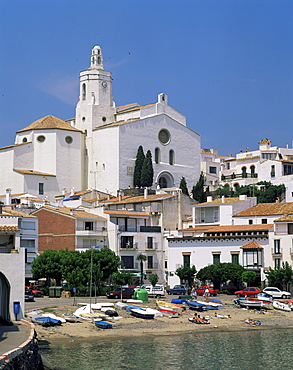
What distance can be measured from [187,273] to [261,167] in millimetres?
44133

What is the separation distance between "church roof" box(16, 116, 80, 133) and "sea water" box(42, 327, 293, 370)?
58.9 meters

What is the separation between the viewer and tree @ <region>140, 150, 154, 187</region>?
89625mm

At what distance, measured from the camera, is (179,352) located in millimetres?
32312

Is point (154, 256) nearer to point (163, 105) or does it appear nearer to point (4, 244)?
point (4, 244)

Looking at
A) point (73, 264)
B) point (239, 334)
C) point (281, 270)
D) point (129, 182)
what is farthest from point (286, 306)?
point (129, 182)

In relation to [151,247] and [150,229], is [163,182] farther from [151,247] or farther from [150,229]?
[151,247]

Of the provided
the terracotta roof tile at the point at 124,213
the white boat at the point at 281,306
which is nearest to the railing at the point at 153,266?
the terracotta roof tile at the point at 124,213

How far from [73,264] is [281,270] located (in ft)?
46.8

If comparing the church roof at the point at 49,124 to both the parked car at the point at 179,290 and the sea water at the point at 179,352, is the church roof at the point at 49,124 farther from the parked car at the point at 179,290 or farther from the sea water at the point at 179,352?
the sea water at the point at 179,352

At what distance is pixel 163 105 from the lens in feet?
322

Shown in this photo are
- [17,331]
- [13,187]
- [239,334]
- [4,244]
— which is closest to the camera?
[17,331]

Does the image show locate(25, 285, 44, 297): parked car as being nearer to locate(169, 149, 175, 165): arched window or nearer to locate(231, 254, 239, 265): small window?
locate(231, 254, 239, 265): small window

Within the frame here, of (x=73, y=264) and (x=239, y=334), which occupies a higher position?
(x=73, y=264)

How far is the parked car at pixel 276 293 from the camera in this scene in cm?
4953
